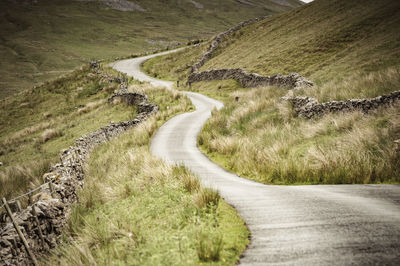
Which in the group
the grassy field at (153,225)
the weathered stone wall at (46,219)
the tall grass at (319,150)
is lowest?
the weathered stone wall at (46,219)

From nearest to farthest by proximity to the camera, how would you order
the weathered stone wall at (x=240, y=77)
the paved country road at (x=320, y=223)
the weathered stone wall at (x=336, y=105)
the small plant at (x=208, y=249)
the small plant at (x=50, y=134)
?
the paved country road at (x=320, y=223) < the small plant at (x=208, y=249) < the weathered stone wall at (x=336, y=105) < the small plant at (x=50, y=134) < the weathered stone wall at (x=240, y=77)

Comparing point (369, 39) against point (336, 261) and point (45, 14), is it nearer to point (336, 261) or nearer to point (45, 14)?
point (336, 261)

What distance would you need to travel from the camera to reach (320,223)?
136 inches

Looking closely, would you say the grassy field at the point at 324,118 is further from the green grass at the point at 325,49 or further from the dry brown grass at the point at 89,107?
the dry brown grass at the point at 89,107

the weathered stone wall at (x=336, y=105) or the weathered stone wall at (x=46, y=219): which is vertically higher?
the weathered stone wall at (x=336, y=105)

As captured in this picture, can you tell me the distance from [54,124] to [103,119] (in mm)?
6667

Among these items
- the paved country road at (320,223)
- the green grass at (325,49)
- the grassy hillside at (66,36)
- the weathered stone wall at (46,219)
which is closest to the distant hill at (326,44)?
the green grass at (325,49)

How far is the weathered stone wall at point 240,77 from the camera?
18.2 metres

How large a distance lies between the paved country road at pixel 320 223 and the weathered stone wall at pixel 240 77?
42.3ft

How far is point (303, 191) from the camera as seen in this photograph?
4.77 metres

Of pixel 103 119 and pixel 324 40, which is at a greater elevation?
pixel 324 40

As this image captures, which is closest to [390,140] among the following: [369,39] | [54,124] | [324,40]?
[369,39]

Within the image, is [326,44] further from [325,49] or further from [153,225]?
[153,225]

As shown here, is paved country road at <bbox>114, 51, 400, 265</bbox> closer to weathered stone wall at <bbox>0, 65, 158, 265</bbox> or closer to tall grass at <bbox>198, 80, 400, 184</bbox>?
tall grass at <bbox>198, 80, 400, 184</bbox>
